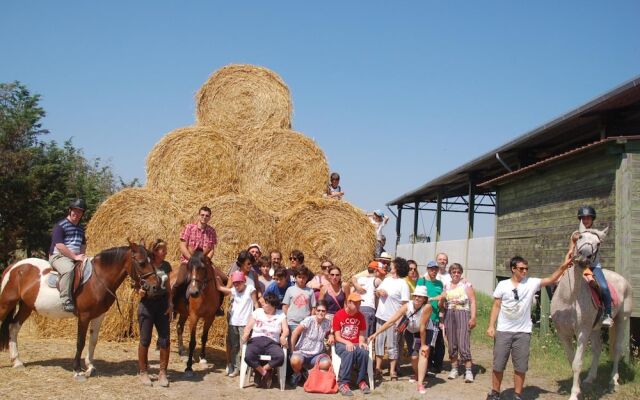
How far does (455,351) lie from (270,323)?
2491 mm

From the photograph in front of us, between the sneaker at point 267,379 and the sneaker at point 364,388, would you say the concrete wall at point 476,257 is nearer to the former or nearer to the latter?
the sneaker at point 364,388

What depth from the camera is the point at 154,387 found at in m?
6.35

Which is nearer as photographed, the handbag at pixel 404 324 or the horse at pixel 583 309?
the horse at pixel 583 309

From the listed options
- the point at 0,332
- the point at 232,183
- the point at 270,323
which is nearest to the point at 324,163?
the point at 232,183

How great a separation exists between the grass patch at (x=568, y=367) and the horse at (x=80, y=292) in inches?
207

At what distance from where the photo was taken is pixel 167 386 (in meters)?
6.39

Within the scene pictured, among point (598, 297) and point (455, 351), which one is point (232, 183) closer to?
point (455, 351)

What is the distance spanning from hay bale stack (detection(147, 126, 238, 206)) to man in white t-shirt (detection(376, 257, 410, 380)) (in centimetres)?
337

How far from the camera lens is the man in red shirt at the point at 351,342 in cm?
652

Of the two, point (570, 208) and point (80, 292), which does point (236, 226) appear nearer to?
point (80, 292)

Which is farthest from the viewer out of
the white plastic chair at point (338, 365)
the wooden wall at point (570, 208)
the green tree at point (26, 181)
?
the green tree at point (26, 181)

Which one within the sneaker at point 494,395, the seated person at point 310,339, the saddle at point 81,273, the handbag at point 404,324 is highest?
the saddle at point 81,273

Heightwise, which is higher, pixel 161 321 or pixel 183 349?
pixel 161 321

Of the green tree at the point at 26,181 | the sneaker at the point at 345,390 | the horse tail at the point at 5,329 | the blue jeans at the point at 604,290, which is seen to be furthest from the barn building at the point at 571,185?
the green tree at the point at 26,181
